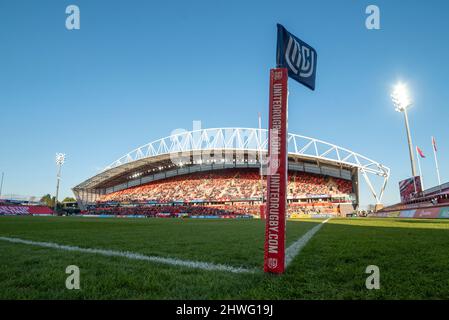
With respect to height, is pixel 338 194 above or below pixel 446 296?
above

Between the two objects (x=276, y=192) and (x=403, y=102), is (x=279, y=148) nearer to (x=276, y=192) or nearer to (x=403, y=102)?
(x=276, y=192)

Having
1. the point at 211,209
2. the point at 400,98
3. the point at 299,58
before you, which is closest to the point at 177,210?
the point at 211,209

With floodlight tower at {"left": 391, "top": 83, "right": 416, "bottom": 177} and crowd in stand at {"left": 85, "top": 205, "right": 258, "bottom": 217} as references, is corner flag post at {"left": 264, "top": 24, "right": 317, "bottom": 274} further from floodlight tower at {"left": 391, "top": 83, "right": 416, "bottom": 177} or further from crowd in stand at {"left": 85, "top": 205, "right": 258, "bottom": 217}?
crowd in stand at {"left": 85, "top": 205, "right": 258, "bottom": 217}

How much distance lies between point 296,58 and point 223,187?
54.8 meters

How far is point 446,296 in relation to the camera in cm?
228

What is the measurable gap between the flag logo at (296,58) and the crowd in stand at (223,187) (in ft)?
159

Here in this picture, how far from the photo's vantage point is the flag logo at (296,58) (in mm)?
3486

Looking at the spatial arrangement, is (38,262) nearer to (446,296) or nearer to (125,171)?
(446,296)

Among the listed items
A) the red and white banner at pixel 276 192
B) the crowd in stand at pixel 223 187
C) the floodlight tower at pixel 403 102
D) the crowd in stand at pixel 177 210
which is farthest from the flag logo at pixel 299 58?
the crowd in stand at pixel 223 187

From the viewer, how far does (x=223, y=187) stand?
58.0 metres

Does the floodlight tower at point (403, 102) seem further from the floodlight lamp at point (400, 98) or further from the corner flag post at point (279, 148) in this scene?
the corner flag post at point (279, 148)

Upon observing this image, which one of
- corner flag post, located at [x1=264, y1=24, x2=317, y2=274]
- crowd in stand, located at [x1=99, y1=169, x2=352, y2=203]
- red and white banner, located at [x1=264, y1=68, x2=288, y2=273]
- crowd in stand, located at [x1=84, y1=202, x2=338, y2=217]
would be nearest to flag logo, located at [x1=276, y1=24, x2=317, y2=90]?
corner flag post, located at [x1=264, y1=24, x2=317, y2=274]
